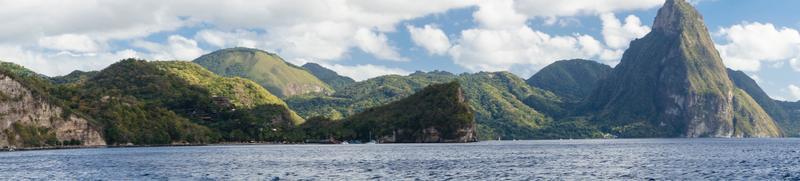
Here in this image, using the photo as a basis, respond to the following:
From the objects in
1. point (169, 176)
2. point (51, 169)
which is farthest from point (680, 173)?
point (51, 169)

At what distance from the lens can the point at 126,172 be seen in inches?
4855

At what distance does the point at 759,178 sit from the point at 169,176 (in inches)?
3253

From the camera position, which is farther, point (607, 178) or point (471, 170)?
point (471, 170)

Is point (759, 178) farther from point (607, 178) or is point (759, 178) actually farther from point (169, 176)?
point (169, 176)

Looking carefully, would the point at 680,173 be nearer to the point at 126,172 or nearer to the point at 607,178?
the point at 607,178

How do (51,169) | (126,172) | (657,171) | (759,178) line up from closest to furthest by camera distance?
(759,178) < (657,171) < (126,172) < (51,169)

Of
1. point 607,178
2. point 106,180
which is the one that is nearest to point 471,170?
point 607,178

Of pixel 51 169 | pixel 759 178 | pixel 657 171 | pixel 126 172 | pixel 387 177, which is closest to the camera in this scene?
pixel 759 178

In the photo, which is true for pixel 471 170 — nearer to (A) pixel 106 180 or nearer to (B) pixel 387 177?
(B) pixel 387 177

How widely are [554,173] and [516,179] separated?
39.5 ft

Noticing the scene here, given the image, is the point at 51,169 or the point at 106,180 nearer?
the point at 106,180

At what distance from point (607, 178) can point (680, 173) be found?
15.9 metres

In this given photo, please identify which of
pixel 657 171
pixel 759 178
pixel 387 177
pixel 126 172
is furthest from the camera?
pixel 126 172

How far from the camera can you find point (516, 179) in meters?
101
